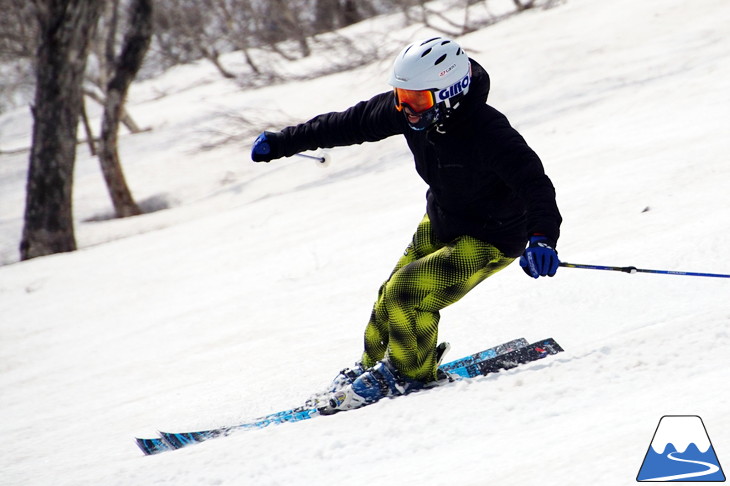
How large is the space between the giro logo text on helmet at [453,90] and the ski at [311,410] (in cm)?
131

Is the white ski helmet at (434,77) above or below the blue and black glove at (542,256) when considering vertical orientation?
above

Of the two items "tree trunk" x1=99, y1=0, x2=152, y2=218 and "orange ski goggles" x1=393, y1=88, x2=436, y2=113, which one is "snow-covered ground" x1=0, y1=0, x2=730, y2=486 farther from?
"orange ski goggles" x1=393, y1=88, x2=436, y2=113

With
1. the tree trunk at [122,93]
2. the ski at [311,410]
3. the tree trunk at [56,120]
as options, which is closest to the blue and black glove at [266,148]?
the ski at [311,410]

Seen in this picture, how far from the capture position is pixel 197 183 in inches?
570

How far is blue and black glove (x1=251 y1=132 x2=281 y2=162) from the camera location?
420 centimetres

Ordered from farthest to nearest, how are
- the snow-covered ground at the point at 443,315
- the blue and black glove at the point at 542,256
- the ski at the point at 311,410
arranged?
the ski at the point at 311,410 → the blue and black glove at the point at 542,256 → the snow-covered ground at the point at 443,315

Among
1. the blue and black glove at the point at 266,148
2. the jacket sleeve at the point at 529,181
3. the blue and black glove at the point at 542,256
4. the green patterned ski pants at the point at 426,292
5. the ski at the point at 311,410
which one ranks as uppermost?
the jacket sleeve at the point at 529,181

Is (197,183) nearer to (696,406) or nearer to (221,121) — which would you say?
(221,121)

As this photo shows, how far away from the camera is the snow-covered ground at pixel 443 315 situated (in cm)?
292

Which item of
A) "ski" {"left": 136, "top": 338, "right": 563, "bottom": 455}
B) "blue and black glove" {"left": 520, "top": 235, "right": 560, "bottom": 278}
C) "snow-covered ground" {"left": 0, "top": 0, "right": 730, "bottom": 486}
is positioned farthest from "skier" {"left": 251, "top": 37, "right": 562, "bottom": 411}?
"snow-covered ground" {"left": 0, "top": 0, "right": 730, "bottom": 486}

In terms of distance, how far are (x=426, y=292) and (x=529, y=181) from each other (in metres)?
0.73

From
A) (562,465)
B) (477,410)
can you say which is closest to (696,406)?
(562,465)

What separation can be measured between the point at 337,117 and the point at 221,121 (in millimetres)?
14027

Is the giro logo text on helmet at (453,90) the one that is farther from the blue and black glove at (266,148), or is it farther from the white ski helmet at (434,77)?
the blue and black glove at (266,148)
